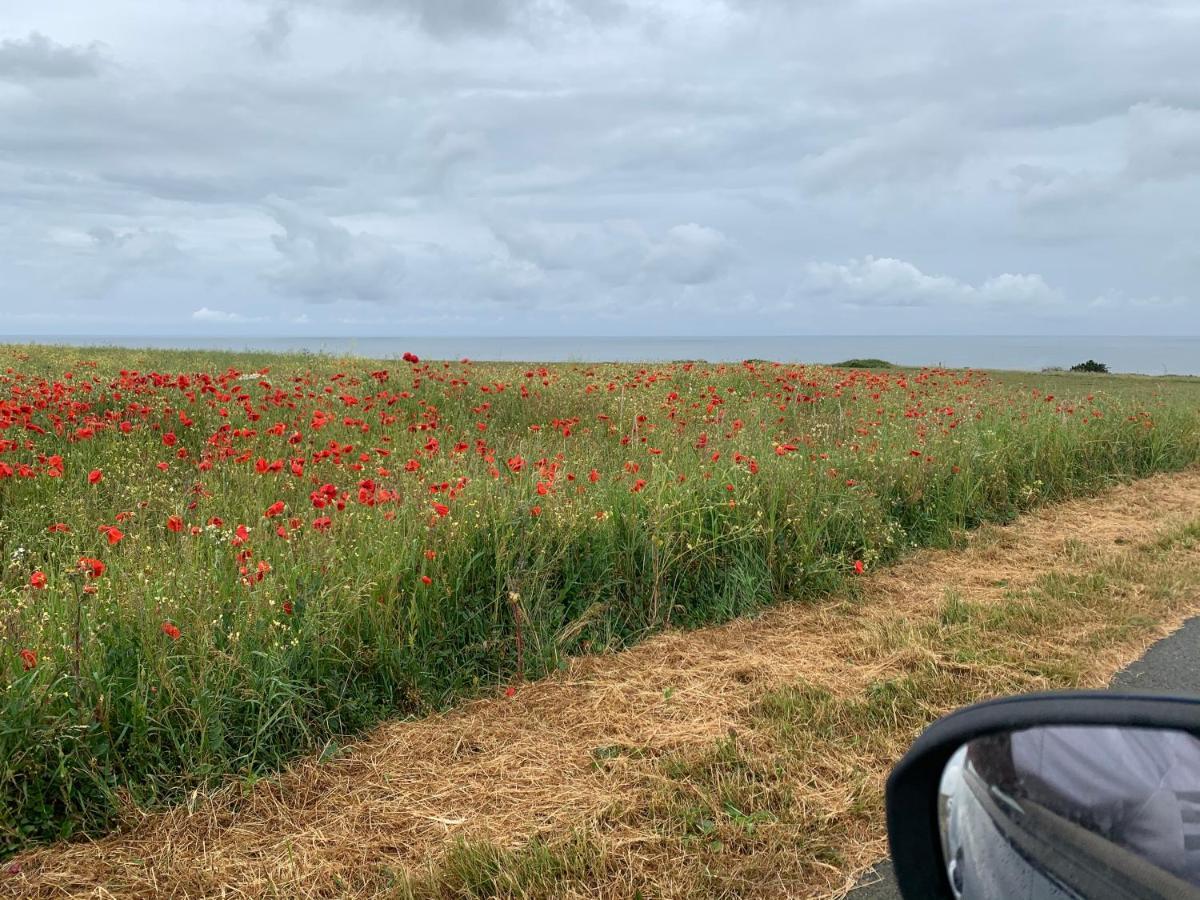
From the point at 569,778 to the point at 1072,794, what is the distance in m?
2.35

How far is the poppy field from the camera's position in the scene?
3068 mm

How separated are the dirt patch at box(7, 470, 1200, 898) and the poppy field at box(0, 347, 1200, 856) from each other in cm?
18

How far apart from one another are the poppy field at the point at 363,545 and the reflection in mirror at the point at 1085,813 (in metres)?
2.69

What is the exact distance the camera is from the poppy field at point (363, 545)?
10.1 ft

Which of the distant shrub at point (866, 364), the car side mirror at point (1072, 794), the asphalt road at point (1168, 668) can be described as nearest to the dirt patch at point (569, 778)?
the asphalt road at point (1168, 668)

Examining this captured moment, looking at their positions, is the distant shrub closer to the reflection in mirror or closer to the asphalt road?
the asphalt road

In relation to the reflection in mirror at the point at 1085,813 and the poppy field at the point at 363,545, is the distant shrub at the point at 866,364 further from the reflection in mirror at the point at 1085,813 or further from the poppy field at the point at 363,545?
the reflection in mirror at the point at 1085,813

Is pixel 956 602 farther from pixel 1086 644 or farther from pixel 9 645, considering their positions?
pixel 9 645

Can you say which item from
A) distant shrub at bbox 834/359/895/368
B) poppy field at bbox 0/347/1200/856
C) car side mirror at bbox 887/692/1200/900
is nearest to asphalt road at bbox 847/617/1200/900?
poppy field at bbox 0/347/1200/856

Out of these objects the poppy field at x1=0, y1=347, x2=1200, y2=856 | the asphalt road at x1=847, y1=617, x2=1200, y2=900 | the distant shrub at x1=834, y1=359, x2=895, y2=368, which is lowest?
the asphalt road at x1=847, y1=617, x2=1200, y2=900

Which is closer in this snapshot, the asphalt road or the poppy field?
the poppy field

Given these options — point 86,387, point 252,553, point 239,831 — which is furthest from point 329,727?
point 86,387

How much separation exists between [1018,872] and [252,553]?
3.76 m

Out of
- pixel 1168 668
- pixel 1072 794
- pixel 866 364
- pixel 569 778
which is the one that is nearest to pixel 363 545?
pixel 569 778
